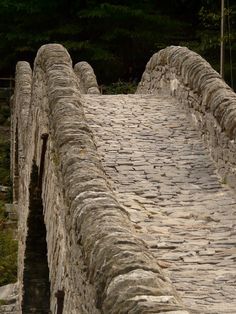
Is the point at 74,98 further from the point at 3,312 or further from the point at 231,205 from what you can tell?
the point at 3,312

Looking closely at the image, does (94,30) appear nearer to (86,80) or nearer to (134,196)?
(86,80)

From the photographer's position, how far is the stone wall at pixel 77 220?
4.20 metres

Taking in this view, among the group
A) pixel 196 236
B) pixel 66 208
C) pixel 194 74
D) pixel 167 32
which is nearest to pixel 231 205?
pixel 196 236

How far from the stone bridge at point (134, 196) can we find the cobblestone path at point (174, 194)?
0.01 m

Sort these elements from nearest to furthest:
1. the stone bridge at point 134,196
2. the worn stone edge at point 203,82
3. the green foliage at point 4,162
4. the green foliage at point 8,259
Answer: the stone bridge at point 134,196
the worn stone edge at point 203,82
the green foliage at point 8,259
the green foliage at point 4,162

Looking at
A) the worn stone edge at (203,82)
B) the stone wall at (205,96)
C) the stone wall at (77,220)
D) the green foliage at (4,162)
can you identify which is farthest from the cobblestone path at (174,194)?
the green foliage at (4,162)

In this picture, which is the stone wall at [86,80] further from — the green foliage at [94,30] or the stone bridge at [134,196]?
the green foliage at [94,30]

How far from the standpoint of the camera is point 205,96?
934 cm

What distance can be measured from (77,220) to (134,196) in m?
2.06

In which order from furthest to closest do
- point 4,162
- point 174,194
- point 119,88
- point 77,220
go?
1. point 119,88
2. point 4,162
3. point 174,194
4. point 77,220

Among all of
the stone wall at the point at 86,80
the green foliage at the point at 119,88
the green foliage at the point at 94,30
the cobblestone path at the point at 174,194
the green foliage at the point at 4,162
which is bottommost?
the green foliage at the point at 4,162

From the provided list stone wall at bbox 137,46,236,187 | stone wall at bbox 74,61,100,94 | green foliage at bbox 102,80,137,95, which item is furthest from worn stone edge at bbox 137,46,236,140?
green foliage at bbox 102,80,137,95

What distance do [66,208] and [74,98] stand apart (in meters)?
2.77

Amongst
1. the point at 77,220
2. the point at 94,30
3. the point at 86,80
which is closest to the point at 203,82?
the point at 77,220
